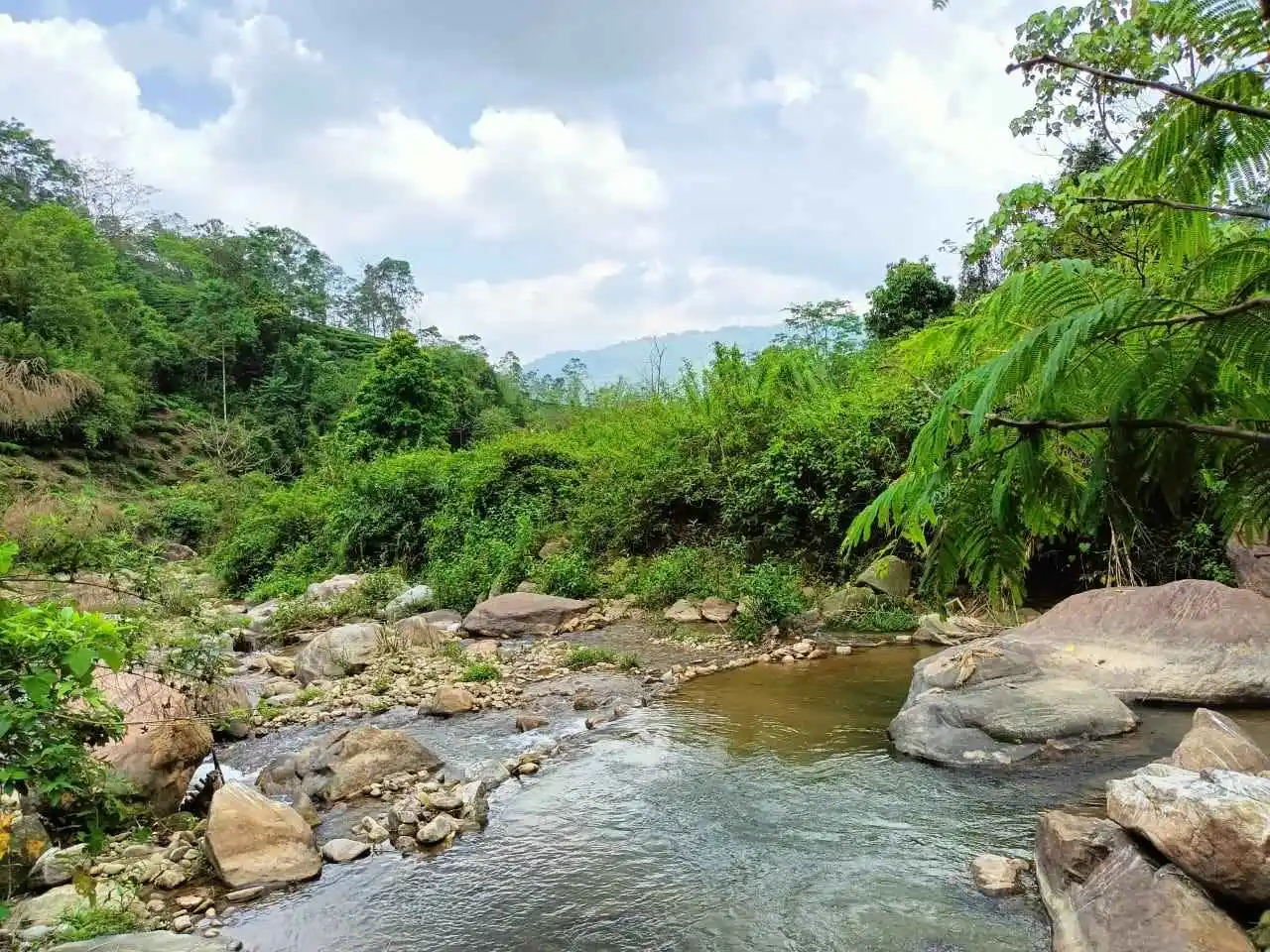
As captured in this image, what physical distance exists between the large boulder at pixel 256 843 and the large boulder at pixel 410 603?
359 inches

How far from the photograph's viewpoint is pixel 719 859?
5.50 m

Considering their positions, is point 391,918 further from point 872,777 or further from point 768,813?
point 872,777

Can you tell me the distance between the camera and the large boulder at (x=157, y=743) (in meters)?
6.43

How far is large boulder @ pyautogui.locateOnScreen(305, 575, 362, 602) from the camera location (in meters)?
16.3

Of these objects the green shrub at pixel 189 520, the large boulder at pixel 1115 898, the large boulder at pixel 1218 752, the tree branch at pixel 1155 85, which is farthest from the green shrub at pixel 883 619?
the green shrub at pixel 189 520

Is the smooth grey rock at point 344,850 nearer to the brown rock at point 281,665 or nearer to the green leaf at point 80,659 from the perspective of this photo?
the green leaf at point 80,659

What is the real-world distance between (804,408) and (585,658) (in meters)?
6.72

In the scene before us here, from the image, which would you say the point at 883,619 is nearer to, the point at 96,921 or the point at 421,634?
the point at 421,634

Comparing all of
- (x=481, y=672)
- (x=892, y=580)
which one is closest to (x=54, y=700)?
(x=481, y=672)

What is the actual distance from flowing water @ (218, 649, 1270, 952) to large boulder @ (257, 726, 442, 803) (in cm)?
65

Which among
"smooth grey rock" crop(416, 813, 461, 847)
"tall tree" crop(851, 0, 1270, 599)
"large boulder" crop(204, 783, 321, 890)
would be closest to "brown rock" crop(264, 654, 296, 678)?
"large boulder" crop(204, 783, 321, 890)

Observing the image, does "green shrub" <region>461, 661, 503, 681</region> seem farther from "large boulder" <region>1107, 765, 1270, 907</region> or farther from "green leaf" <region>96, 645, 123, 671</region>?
"green leaf" <region>96, 645, 123, 671</region>

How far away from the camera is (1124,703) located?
7.73 metres

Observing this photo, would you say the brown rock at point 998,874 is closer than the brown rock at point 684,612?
Yes
